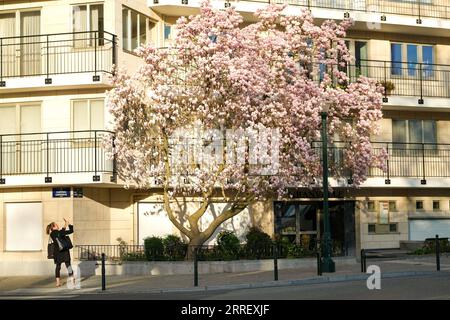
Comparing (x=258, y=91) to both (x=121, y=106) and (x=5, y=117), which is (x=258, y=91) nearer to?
(x=121, y=106)

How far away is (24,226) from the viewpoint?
2800cm

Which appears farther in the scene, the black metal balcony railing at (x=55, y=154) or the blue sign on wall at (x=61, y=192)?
the blue sign on wall at (x=61, y=192)

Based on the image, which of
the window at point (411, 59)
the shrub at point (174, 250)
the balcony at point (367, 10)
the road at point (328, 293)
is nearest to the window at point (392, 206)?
the window at point (411, 59)

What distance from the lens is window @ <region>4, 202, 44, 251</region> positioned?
27859 millimetres

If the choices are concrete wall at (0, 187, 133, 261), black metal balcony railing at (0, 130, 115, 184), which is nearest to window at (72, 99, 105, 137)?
black metal balcony railing at (0, 130, 115, 184)

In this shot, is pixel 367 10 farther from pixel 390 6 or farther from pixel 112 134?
pixel 112 134

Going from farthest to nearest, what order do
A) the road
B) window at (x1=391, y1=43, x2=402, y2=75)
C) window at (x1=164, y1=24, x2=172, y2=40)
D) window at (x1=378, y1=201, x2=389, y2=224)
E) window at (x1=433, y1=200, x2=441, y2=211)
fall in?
window at (x1=433, y1=200, x2=441, y2=211), window at (x1=391, y1=43, x2=402, y2=75), window at (x1=378, y1=201, x2=389, y2=224), window at (x1=164, y1=24, x2=172, y2=40), the road

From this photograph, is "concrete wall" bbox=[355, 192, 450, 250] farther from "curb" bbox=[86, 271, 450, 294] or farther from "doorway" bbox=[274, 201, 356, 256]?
Answer: "curb" bbox=[86, 271, 450, 294]

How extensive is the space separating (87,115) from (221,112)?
195 inches

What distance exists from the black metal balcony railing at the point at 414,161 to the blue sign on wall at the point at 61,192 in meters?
10.9

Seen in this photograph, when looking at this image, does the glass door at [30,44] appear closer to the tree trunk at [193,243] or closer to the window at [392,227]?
the tree trunk at [193,243]

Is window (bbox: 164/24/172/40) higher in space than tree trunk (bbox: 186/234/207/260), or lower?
higher

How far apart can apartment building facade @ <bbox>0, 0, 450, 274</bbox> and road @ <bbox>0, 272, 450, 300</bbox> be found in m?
6.31

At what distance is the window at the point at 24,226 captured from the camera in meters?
27.9
